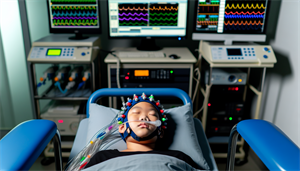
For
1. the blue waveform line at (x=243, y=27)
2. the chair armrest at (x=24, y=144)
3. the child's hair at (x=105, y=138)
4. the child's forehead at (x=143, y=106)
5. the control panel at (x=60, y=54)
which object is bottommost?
the child's hair at (x=105, y=138)

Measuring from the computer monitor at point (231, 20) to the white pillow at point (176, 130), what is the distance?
2.91ft

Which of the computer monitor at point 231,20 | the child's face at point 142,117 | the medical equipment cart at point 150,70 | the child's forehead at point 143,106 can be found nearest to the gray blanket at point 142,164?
the child's face at point 142,117

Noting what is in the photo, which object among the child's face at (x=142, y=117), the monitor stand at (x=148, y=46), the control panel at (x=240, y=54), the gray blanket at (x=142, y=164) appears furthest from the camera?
the monitor stand at (x=148, y=46)

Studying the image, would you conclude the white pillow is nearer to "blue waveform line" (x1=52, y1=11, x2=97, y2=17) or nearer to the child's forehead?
the child's forehead

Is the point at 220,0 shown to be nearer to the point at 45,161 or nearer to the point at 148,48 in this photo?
the point at 148,48

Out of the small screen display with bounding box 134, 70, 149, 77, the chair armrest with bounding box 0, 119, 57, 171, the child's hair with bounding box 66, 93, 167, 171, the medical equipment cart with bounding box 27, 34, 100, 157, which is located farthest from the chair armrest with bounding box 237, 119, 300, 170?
the medical equipment cart with bounding box 27, 34, 100, 157

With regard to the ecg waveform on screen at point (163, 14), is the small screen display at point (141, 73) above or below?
below

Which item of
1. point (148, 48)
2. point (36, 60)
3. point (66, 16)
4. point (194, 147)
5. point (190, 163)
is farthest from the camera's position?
point (148, 48)

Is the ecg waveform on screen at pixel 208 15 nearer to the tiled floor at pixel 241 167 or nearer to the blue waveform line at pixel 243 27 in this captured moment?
the blue waveform line at pixel 243 27

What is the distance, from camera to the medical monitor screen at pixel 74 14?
188 cm

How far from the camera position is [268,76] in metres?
2.16

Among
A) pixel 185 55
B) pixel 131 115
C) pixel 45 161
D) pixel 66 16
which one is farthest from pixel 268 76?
pixel 45 161

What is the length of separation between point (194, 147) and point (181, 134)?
0.30 ft

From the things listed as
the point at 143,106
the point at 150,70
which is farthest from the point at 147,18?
the point at 143,106
